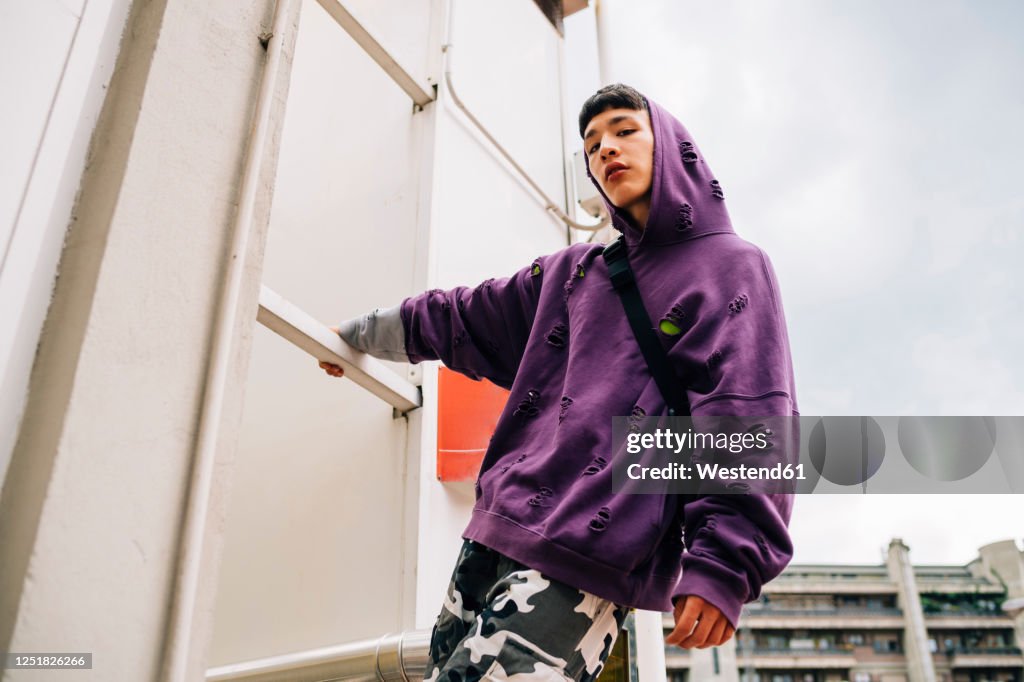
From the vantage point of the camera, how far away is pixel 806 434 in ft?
4.19

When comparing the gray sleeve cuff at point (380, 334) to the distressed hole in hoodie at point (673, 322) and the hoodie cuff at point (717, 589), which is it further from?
the hoodie cuff at point (717, 589)

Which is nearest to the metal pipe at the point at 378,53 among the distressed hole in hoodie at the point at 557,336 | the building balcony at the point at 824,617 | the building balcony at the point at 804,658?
the distressed hole in hoodie at the point at 557,336

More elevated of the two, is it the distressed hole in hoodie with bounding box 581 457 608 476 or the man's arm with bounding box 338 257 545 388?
the man's arm with bounding box 338 257 545 388

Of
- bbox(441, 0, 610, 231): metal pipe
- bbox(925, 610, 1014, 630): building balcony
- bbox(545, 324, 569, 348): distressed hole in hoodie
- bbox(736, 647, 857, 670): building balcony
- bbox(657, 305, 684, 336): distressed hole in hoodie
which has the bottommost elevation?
bbox(657, 305, 684, 336): distressed hole in hoodie

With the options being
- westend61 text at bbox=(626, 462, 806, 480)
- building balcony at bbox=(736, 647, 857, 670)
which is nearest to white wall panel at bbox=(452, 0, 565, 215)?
westend61 text at bbox=(626, 462, 806, 480)

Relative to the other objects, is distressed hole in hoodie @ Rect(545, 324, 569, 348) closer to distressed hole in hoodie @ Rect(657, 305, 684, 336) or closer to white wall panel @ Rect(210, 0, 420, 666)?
distressed hole in hoodie @ Rect(657, 305, 684, 336)

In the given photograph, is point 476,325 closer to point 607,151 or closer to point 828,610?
point 607,151

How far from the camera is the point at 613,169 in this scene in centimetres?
121

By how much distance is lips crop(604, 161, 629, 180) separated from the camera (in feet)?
3.95

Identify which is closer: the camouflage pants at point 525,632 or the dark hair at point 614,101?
the camouflage pants at point 525,632

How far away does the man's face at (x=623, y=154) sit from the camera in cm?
120

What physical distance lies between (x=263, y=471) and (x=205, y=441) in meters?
1.20

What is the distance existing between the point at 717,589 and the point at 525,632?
21 cm

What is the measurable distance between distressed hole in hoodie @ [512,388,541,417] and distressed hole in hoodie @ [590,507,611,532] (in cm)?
22
